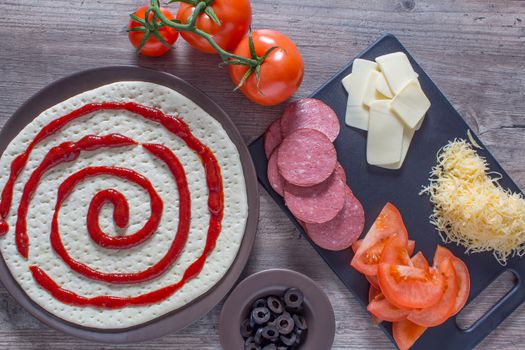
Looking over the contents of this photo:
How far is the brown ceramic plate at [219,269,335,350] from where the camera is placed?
7.36 feet

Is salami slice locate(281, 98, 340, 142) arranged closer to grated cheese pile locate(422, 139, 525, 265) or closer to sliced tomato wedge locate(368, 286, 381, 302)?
grated cheese pile locate(422, 139, 525, 265)

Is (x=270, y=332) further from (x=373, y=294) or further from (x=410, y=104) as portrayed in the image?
(x=410, y=104)

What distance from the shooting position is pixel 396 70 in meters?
2.41

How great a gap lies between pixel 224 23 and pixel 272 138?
504mm

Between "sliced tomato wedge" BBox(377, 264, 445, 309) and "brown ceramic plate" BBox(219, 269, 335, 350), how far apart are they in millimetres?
234

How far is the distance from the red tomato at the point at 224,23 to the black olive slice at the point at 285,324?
102cm

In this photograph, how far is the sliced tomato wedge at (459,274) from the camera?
2.40m

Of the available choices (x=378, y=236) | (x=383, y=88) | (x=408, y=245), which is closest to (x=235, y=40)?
(x=383, y=88)

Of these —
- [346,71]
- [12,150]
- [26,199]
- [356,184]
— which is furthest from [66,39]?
[356,184]

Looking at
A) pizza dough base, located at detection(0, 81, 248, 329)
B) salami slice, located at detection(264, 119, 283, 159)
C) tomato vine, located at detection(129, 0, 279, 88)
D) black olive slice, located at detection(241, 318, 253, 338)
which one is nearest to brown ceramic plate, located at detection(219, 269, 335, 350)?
black olive slice, located at detection(241, 318, 253, 338)

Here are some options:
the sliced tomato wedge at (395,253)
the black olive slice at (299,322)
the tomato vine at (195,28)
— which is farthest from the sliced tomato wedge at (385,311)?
the tomato vine at (195,28)

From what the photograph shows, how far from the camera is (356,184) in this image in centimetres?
246

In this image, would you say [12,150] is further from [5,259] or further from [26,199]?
[5,259]

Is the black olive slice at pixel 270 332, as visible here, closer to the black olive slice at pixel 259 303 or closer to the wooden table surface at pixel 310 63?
the black olive slice at pixel 259 303
